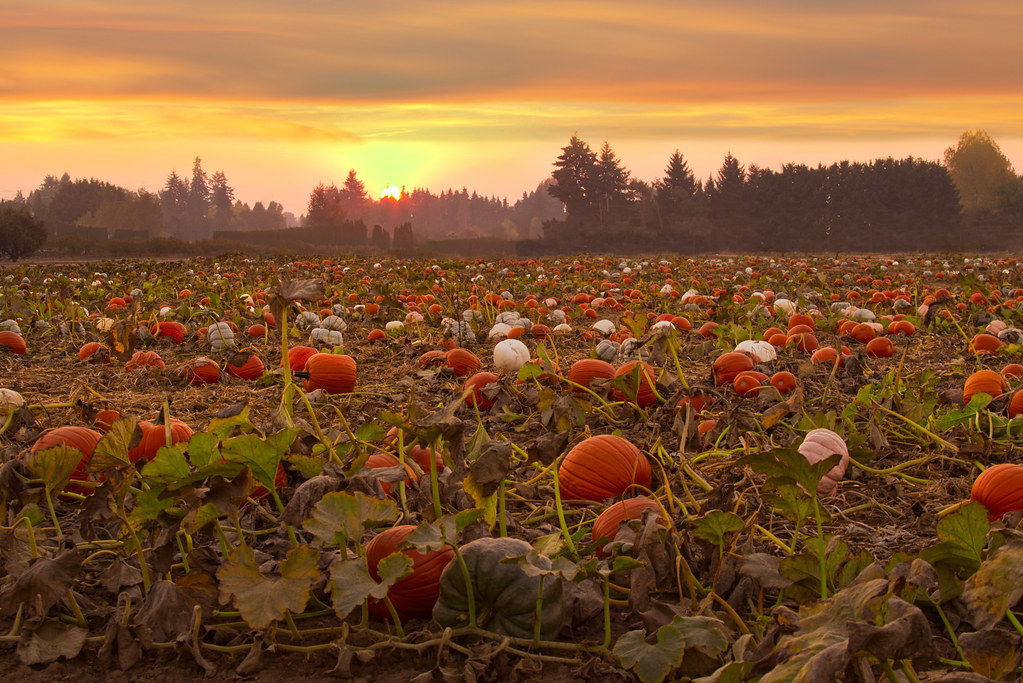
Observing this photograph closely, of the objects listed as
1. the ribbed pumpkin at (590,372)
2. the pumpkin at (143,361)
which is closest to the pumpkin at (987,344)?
the ribbed pumpkin at (590,372)

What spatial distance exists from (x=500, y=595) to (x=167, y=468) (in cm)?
92

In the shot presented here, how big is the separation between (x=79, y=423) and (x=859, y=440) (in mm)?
3229

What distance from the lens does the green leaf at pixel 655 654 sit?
145 cm

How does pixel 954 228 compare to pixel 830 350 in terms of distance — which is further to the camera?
pixel 954 228

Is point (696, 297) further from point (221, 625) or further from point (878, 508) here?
point (221, 625)

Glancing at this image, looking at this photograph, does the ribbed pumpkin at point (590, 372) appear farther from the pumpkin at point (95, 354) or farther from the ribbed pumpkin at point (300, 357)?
the pumpkin at point (95, 354)

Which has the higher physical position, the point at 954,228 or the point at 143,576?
the point at 954,228

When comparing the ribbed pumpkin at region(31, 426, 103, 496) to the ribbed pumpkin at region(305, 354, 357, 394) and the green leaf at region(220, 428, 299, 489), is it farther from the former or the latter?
the ribbed pumpkin at region(305, 354, 357, 394)

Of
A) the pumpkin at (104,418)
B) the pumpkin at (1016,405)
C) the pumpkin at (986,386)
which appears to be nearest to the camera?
the pumpkin at (104,418)

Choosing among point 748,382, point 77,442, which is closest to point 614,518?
point 77,442

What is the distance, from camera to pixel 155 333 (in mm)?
6188

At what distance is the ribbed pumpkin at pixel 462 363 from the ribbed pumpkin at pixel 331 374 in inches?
30.8

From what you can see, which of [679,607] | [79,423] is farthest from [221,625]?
[79,423]

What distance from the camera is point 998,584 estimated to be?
4.71 feet
